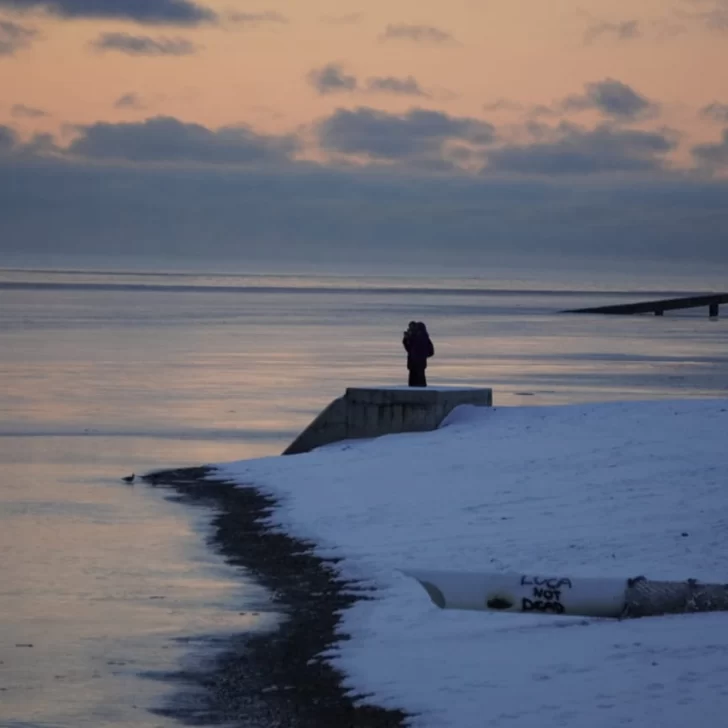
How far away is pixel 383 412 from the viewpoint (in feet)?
72.0

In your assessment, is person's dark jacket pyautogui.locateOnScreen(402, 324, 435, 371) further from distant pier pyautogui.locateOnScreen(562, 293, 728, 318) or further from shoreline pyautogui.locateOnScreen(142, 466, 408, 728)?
distant pier pyautogui.locateOnScreen(562, 293, 728, 318)

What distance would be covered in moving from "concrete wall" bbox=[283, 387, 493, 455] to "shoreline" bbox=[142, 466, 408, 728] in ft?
18.9

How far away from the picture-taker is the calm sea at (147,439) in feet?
35.1

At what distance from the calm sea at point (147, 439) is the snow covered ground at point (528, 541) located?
4.14 feet

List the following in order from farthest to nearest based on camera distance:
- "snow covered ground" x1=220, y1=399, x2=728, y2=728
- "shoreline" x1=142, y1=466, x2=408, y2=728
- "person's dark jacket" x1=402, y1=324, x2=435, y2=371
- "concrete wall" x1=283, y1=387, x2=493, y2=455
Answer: "person's dark jacket" x1=402, y1=324, x2=435, y2=371 < "concrete wall" x1=283, y1=387, x2=493, y2=455 < "shoreline" x1=142, y1=466, x2=408, y2=728 < "snow covered ground" x1=220, y1=399, x2=728, y2=728

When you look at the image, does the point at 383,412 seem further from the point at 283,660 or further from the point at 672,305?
the point at 672,305

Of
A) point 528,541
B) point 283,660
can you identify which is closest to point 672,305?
point 528,541

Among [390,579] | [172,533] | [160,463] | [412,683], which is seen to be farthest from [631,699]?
[160,463]

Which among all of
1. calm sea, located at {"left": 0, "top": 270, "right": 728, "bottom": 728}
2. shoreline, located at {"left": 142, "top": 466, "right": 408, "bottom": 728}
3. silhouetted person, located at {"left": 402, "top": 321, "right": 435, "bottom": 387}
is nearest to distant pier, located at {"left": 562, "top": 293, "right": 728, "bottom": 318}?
calm sea, located at {"left": 0, "top": 270, "right": 728, "bottom": 728}

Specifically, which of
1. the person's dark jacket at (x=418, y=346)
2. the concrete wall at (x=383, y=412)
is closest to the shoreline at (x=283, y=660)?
the concrete wall at (x=383, y=412)

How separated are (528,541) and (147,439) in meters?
12.1

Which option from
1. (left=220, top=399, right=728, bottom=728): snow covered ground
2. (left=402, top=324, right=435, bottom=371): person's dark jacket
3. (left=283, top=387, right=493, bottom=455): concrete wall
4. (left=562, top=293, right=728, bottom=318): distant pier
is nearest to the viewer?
(left=220, top=399, right=728, bottom=728): snow covered ground

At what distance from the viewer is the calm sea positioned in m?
10.7

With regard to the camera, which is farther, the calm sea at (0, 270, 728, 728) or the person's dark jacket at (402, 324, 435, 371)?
the person's dark jacket at (402, 324, 435, 371)
